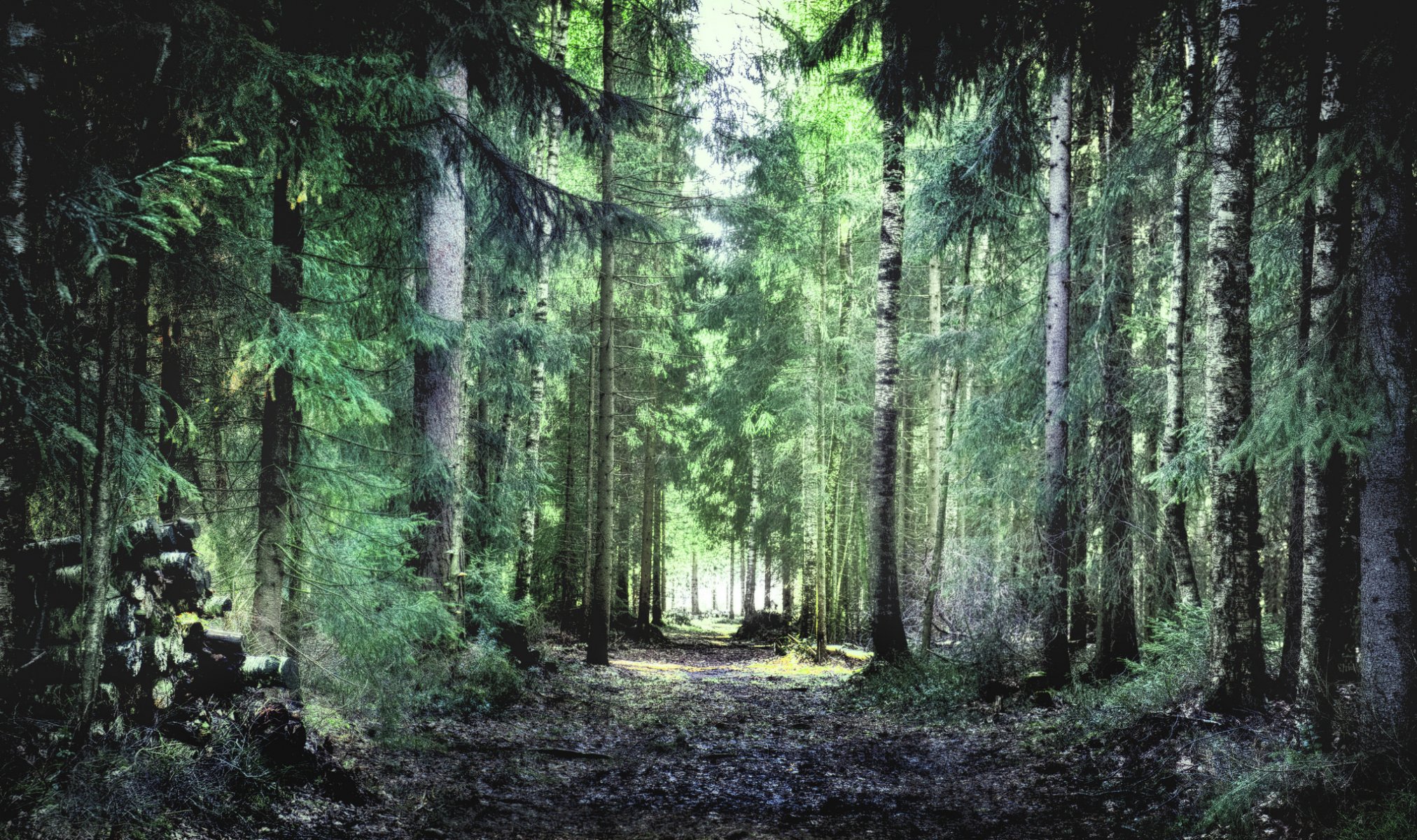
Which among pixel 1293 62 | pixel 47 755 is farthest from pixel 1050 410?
A: pixel 47 755

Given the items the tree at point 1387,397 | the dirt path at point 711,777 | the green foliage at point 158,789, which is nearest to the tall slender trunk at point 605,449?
the dirt path at point 711,777

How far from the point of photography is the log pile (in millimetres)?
4223

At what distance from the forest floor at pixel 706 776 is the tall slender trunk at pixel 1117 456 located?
1547 mm

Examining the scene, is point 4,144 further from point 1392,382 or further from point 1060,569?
point 1060,569

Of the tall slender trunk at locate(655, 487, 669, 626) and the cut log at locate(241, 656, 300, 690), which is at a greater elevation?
the cut log at locate(241, 656, 300, 690)

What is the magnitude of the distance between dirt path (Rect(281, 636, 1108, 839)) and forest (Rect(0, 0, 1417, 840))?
0.07 m

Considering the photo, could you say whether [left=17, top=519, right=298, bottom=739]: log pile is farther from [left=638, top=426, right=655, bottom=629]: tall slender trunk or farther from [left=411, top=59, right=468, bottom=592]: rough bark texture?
[left=638, top=426, right=655, bottom=629]: tall slender trunk

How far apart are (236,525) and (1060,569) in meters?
9.06

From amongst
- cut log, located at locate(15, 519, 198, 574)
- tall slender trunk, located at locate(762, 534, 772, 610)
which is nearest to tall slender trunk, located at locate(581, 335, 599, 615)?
tall slender trunk, located at locate(762, 534, 772, 610)

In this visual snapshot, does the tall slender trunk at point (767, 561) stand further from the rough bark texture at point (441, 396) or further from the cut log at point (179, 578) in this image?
the cut log at point (179, 578)

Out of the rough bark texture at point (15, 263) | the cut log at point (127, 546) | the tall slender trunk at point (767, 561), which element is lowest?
the tall slender trunk at point (767, 561)

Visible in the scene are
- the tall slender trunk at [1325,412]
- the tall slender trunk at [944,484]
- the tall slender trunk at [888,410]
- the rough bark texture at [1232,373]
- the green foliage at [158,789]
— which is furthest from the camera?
the tall slender trunk at [944,484]

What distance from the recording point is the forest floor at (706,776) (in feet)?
16.9

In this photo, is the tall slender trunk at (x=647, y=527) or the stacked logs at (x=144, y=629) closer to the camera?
the stacked logs at (x=144, y=629)
